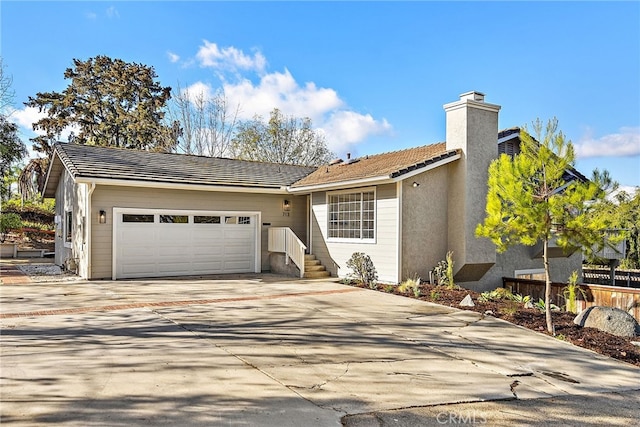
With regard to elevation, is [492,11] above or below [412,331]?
above

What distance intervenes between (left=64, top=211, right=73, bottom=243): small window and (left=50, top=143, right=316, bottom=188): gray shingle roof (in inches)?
88.9

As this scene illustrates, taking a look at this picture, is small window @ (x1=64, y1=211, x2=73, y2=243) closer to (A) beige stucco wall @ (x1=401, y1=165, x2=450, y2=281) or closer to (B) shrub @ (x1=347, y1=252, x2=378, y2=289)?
(B) shrub @ (x1=347, y1=252, x2=378, y2=289)

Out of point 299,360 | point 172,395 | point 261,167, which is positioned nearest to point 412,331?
point 299,360

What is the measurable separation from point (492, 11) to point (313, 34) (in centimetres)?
674

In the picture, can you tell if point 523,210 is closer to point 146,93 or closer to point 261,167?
point 261,167

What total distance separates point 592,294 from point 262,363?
9.98 m

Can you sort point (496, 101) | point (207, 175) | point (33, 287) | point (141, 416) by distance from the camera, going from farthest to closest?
1. point (207, 175)
2. point (496, 101)
3. point (33, 287)
4. point (141, 416)

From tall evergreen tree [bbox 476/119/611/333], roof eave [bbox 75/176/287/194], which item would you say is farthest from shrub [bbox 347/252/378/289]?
tall evergreen tree [bbox 476/119/611/333]

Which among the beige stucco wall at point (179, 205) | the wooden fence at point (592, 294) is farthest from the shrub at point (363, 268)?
the wooden fence at point (592, 294)

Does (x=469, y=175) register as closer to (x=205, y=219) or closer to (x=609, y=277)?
(x=205, y=219)

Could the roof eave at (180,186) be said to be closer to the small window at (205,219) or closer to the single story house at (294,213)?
the single story house at (294,213)

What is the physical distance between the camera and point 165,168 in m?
14.9

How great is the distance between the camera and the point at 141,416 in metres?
3.76

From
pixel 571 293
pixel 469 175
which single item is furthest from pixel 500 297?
pixel 469 175
